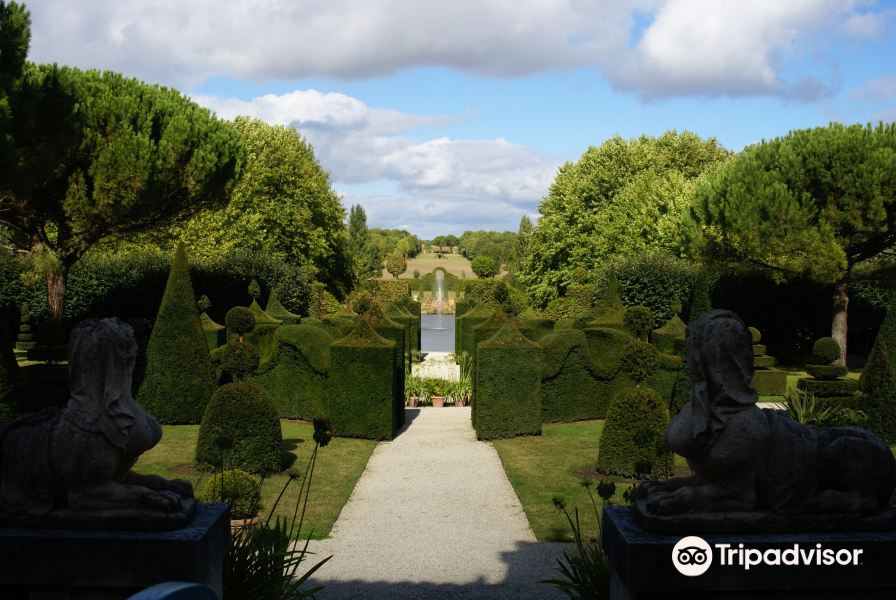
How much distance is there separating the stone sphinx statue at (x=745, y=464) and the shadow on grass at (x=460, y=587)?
313 centimetres


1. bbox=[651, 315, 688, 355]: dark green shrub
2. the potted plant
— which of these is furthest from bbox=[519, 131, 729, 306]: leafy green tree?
the potted plant

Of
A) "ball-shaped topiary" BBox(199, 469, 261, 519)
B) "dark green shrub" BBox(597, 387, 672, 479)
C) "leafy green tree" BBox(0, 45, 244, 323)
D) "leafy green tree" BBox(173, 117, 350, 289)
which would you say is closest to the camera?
"ball-shaped topiary" BBox(199, 469, 261, 519)

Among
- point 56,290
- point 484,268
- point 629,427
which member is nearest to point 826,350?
point 629,427

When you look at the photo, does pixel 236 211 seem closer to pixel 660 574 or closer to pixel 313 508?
pixel 313 508

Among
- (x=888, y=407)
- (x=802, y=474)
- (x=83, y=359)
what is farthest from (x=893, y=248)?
(x=83, y=359)

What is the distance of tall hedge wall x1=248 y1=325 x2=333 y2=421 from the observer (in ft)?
55.6

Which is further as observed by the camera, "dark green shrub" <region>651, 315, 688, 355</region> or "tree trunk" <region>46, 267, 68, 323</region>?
"tree trunk" <region>46, 267, 68, 323</region>

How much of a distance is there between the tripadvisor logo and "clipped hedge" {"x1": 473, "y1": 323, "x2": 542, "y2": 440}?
11.3 metres

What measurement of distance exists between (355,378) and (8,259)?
20093 mm

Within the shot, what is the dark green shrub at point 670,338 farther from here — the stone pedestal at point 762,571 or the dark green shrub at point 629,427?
the stone pedestal at point 762,571

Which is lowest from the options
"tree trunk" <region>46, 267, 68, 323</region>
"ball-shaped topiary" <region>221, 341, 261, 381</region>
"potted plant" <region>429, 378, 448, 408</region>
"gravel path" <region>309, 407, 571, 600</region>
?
"gravel path" <region>309, 407, 571, 600</region>

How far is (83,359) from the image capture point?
15.8 ft

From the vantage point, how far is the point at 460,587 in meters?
7.77

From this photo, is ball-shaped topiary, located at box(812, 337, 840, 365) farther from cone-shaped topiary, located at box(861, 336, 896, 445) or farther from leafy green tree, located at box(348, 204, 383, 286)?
leafy green tree, located at box(348, 204, 383, 286)
